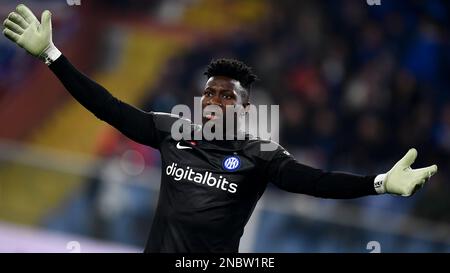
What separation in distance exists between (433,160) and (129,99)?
13.0 feet

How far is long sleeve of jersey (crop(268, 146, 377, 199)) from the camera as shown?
4520 millimetres

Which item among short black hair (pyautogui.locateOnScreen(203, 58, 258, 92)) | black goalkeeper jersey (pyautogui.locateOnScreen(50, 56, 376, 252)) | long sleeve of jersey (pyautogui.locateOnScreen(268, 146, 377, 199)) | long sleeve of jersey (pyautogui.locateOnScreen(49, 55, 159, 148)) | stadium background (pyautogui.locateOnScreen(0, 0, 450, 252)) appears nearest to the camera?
long sleeve of jersey (pyautogui.locateOnScreen(268, 146, 377, 199))

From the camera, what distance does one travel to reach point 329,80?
33.8ft

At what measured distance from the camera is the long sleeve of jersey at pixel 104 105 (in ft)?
16.0

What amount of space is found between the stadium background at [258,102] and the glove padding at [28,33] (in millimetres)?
3192

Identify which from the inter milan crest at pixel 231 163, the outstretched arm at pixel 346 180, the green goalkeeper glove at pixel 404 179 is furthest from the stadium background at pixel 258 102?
the green goalkeeper glove at pixel 404 179

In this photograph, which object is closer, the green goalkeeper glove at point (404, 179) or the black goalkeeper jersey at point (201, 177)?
the green goalkeeper glove at point (404, 179)

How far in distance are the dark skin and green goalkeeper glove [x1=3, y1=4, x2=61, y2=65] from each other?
0.86m

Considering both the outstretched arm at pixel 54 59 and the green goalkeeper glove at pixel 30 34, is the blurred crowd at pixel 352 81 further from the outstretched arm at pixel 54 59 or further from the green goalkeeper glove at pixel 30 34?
the green goalkeeper glove at pixel 30 34

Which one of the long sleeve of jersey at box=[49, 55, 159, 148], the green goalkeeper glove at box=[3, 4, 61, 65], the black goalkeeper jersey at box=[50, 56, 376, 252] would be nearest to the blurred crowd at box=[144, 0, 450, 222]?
the black goalkeeper jersey at box=[50, 56, 376, 252]

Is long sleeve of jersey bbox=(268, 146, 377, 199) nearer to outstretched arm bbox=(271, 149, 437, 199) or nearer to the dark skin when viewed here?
outstretched arm bbox=(271, 149, 437, 199)

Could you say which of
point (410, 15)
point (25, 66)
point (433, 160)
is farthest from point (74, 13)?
point (433, 160)

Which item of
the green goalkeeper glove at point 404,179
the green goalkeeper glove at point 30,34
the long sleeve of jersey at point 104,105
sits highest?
the green goalkeeper glove at point 30,34
